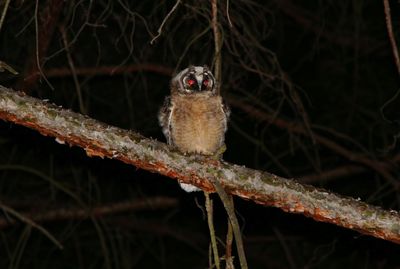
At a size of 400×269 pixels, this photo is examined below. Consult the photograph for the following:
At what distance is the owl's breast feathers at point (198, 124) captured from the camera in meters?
4.07

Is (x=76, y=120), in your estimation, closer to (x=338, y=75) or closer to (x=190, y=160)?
(x=190, y=160)

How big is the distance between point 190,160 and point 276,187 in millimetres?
384

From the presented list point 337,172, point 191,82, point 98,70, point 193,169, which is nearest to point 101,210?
point 98,70

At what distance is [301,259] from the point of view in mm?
5926

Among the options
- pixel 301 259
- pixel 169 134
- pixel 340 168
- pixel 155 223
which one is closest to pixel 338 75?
pixel 340 168

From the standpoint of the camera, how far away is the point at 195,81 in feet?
14.1

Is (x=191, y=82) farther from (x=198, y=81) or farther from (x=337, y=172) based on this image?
(x=337, y=172)

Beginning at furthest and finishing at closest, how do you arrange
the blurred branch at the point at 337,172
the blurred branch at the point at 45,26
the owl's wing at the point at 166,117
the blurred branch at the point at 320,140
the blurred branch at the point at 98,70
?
the blurred branch at the point at 337,172
the blurred branch at the point at 320,140
the blurred branch at the point at 98,70
the owl's wing at the point at 166,117
the blurred branch at the point at 45,26

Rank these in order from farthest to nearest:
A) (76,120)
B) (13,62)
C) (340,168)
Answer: (340,168), (13,62), (76,120)

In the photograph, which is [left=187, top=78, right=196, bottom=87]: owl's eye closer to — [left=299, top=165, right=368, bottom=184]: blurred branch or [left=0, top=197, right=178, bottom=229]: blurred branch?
[left=0, top=197, right=178, bottom=229]: blurred branch

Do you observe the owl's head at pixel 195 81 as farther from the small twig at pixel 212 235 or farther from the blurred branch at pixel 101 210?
the small twig at pixel 212 235

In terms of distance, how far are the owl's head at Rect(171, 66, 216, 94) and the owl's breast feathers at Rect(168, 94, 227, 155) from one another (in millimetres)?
98

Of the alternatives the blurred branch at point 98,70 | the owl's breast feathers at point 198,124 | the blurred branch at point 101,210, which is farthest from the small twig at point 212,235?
the blurred branch at point 101,210

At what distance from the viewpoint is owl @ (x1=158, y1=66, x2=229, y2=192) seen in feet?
13.4
